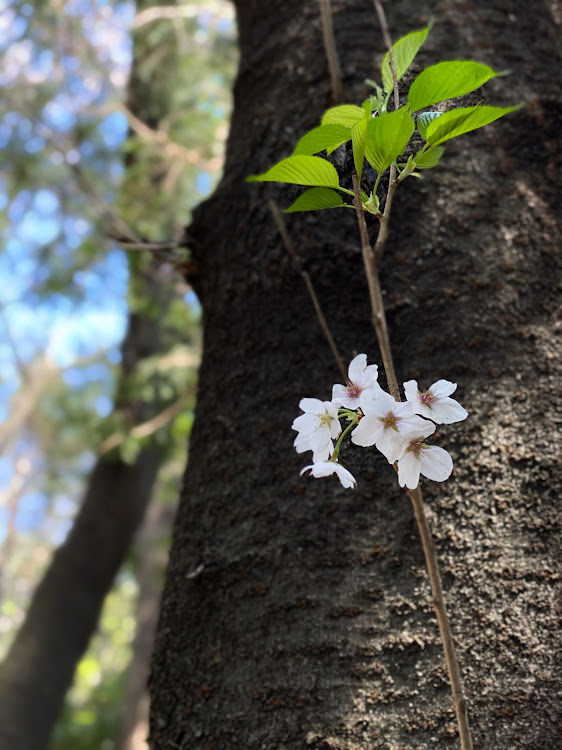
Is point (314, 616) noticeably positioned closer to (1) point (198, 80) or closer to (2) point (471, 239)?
(2) point (471, 239)

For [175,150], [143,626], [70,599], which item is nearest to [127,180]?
[175,150]

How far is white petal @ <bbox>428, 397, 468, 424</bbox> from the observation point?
0.61m

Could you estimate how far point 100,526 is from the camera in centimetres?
428

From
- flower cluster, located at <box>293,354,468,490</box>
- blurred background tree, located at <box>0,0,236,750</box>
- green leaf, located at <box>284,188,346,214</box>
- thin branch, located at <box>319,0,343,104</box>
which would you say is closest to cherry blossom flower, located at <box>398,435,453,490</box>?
flower cluster, located at <box>293,354,468,490</box>

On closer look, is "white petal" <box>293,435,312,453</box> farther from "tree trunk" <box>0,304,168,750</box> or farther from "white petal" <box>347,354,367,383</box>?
"tree trunk" <box>0,304,168,750</box>

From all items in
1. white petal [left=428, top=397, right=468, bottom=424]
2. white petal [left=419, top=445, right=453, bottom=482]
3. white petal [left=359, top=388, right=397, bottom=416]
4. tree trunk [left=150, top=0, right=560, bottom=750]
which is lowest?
tree trunk [left=150, top=0, right=560, bottom=750]

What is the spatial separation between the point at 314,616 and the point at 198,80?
5.11 metres

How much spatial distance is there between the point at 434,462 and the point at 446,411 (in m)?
0.05

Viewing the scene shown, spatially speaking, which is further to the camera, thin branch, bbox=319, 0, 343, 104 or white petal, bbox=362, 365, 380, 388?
thin branch, bbox=319, 0, 343, 104

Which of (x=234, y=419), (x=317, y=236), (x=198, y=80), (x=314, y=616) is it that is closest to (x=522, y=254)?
(x=317, y=236)

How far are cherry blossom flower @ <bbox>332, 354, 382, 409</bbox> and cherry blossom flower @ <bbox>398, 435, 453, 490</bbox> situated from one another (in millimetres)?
62

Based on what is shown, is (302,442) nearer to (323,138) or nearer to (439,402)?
(439,402)

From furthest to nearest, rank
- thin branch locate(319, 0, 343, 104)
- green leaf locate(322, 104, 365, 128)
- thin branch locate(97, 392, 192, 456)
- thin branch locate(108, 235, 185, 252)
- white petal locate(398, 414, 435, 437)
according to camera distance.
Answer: thin branch locate(97, 392, 192, 456) → thin branch locate(108, 235, 185, 252) → thin branch locate(319, 0, 343, 104) → green leaf locate(322, 104, 365, 128) → white petal locate(398, 414, 435, 437)

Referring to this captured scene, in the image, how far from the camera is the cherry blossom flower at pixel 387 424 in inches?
22.2
